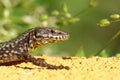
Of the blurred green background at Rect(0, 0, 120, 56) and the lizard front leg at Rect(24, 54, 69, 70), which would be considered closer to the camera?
the lizard front leg at Rect(24, 54, 69, 70)

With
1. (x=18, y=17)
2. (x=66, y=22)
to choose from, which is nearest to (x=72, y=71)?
(x=66, y=22)

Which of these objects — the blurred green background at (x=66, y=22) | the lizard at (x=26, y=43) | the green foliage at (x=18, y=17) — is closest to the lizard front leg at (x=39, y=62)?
the lizard at (x=26, y=43)

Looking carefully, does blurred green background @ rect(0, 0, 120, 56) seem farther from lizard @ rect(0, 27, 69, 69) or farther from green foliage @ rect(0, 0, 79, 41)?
lizard @ rect(0, 27, 69, 69)

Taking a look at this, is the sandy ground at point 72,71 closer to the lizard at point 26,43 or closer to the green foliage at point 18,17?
the lizard at point 26,43

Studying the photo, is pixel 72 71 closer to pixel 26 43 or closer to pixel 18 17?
pixel 26 43

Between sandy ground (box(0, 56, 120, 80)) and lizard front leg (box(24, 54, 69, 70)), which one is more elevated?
lizard front leg (box(24, 54, 69, 70))

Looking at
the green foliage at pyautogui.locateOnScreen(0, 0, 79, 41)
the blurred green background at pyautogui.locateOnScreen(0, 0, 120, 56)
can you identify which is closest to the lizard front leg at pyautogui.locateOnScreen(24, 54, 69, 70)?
the blurred green background at pyautogui.locateOnScreen(0, 0, 120, 56)

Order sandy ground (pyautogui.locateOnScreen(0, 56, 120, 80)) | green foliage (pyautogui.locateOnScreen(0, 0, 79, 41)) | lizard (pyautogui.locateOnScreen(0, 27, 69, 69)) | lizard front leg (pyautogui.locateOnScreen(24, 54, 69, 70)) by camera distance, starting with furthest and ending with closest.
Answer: green foliage (pyautogui.locateOnScreen(0, 0, 79, 41)) < lizard (pyautogui.locateOnScreen(0, 27, 69, 69)) < lizard front leg (pyautogui.locateOnScreen(24, 54, 69, 70)) < sandy ground (pyautogui.locateOnScreen(0, 56, 120, 80))
